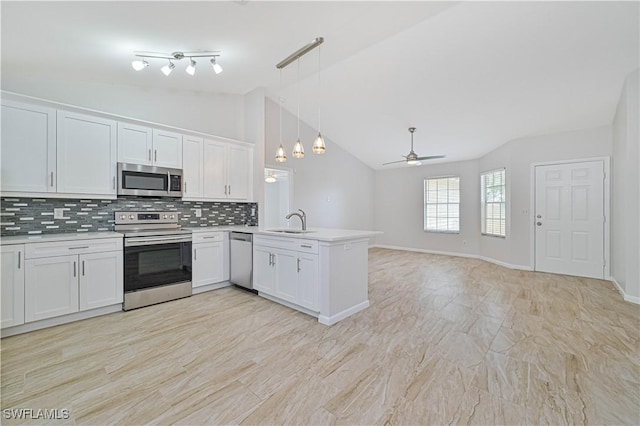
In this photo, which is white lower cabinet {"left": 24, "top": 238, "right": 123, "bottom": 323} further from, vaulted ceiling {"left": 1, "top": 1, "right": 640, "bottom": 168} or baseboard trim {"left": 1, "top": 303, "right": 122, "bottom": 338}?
vaulted ceiling {"left": 1, "top": 1, "right": 640, "bottom": 168}

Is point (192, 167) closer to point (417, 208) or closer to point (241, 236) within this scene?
point (241, 236)

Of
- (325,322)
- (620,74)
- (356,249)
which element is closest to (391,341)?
(325,322)

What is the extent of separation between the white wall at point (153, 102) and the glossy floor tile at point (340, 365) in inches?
104

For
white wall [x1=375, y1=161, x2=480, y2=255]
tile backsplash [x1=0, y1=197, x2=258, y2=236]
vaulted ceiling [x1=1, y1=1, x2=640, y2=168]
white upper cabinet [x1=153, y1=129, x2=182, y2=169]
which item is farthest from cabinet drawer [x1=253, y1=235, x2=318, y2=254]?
white wall [x1=375, y1=161, x2=480, y2=255]

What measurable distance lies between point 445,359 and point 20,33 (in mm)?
4538

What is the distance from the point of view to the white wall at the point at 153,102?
10.8 feet

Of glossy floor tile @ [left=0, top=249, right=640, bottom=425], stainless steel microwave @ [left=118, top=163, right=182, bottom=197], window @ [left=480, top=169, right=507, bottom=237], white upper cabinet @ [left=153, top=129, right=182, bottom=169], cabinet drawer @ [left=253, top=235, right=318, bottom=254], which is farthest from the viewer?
window @ [left=480, top=169, right=507, bottom=237]

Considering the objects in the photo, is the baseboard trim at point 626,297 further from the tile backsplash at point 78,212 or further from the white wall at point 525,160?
the tile backsplash at point 78,212

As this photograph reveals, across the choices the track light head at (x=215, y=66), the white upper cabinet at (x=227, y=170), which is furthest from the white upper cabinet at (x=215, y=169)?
the track light head at (x=215, y=66)

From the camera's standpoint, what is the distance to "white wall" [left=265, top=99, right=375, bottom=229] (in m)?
6.14

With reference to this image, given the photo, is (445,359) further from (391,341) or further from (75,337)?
(75,337)

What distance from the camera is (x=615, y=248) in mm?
4551

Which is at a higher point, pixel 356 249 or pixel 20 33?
pixel 20 33

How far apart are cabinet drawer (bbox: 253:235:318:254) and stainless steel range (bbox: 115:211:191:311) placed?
1.01 meters
